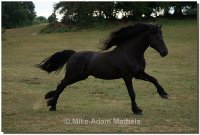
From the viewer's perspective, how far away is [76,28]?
78.4ft

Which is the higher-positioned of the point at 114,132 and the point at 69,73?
the point at 69,73

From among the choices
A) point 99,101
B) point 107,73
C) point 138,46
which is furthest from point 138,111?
point 99,101

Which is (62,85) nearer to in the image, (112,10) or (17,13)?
(17,13)

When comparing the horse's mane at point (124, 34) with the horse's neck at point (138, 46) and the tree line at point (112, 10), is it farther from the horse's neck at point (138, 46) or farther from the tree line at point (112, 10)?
the tree line at point (112, 10)

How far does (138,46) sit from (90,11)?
29.7ft

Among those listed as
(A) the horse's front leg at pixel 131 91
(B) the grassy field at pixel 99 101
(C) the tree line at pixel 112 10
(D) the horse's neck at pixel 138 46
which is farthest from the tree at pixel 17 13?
(A) the horse's front leg at pixel 131 91

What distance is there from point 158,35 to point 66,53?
2307mm

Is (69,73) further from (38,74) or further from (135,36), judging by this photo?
(38,74)

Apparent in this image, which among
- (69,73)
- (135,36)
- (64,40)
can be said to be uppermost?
(135,36)

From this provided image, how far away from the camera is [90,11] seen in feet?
61.0

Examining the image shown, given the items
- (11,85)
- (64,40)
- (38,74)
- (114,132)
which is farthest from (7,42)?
(114,132)

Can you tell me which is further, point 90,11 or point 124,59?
point 90,11

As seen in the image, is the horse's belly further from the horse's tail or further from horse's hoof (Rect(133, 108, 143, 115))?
the horse's tail

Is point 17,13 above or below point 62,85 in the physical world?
above
